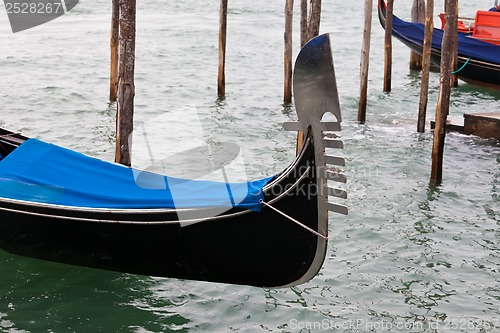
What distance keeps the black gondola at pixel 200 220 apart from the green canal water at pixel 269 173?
289 millimetres

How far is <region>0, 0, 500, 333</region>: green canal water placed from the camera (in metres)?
5.57

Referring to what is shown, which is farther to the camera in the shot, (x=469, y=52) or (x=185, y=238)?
(x=469, y=52)

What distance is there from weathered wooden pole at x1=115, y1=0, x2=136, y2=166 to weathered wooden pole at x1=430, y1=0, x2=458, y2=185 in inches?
115

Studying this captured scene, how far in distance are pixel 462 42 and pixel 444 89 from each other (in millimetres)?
4653

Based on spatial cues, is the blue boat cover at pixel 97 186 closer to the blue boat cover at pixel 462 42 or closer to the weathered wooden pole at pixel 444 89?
the weathered wooden pole at pixel 444 89

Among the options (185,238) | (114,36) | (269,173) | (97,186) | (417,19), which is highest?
(114,36)

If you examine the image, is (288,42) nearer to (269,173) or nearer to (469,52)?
(269,173)

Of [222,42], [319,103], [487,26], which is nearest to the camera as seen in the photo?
[319,103]

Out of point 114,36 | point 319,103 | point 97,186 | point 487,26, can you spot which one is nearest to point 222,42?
point 114,36

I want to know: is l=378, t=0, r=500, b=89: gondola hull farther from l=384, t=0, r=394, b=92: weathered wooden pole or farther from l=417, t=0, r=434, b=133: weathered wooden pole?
l=417, t=0, r=434, b=133: weathered wooden pole

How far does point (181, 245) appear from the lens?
5.46 m

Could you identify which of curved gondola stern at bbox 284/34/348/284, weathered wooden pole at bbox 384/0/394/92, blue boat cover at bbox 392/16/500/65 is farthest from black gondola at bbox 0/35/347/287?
blue boat cover at bbox 392/16/500/65

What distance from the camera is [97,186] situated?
5.62 metres

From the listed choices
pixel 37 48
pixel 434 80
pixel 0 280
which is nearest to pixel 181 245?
pixel 0 280
